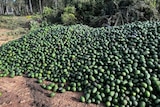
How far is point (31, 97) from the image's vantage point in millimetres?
3861

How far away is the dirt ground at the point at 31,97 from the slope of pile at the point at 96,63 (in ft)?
0.42

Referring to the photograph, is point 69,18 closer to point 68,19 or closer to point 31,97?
point 68,19

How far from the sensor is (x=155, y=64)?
371 centimetres

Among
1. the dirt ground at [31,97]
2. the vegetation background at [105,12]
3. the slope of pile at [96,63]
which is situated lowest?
the dirt ground at [31,97]

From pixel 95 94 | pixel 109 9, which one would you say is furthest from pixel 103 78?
pixel 109 9

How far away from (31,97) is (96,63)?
146 cm

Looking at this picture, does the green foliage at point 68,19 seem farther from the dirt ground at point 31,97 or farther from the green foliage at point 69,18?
the dirt ground at point 31,97

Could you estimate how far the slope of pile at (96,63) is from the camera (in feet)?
11.3

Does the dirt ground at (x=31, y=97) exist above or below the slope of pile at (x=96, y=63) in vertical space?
below

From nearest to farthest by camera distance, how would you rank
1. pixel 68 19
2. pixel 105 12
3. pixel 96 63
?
1. pixel 96 63
2. pixel 105 12
3. pixel 68 19

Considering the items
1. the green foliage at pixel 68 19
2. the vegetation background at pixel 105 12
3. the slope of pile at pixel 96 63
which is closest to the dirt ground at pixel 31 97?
the slope of pile at pixel 96 63

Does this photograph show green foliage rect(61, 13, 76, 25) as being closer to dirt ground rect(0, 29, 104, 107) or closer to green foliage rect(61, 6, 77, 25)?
green foliage rect(61, 6, 77, 25)

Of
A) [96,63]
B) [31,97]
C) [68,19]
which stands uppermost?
[68,19]

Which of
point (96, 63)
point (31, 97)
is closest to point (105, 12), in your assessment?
point (96, 63)
